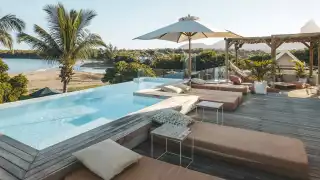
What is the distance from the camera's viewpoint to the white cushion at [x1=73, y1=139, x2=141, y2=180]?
260 cm

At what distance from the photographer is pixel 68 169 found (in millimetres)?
2799

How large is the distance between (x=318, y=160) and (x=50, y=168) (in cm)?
375

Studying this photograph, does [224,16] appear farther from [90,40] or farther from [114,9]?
[90,40]

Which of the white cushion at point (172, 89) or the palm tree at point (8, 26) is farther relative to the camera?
the palm tree at point (8, 26)

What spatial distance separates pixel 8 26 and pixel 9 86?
107 inches

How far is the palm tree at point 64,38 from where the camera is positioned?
10532mm

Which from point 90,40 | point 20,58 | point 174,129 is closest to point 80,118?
point 174,129

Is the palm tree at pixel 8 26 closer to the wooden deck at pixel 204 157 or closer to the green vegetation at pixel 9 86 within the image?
the green vegetation at pixel 9 86

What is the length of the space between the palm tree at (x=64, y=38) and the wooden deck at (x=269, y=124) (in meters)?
7.50

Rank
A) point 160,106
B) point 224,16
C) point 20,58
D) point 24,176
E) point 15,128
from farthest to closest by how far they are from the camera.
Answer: point 20,58
point 224,16
point 160,106
point 15,128
point 24,176

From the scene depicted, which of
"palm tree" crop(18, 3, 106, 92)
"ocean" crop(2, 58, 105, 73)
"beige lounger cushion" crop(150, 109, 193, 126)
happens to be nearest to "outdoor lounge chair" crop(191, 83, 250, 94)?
"beige lounger cushion" crop(150, 109, 193, 126)

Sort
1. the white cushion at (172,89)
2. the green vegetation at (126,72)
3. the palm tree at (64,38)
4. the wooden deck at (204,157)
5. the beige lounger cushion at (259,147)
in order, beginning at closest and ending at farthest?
the wooden deck at (204,157) < the beige lounger cushion at (259,147) < the white cushion at (172,89) < the palm tree at (64,38) < the green vegetation at (126,72)

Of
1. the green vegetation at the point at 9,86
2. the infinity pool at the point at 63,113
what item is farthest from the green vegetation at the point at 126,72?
the green vegetation at the point at 9,86

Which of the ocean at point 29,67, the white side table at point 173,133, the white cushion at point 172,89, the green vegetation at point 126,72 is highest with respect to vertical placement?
the ocean at point 29,67
